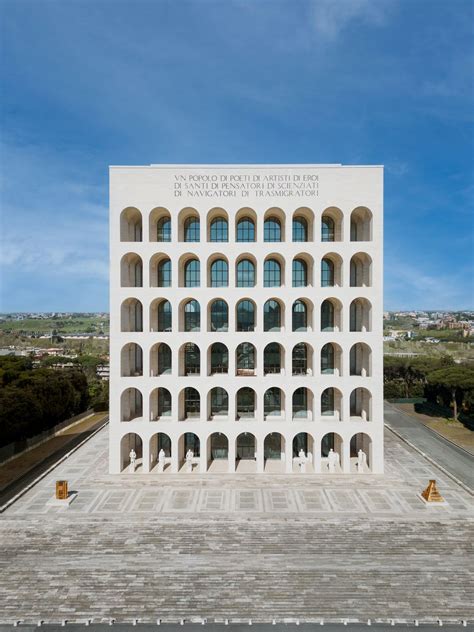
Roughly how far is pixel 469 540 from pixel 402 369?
2283 inches

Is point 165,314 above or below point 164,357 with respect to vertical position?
above

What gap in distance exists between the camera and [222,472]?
107ft

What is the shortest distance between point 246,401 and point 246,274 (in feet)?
39.9

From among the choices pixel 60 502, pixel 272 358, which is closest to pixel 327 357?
pixel 272 358

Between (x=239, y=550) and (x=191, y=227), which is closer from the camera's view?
(x=239, y=550)

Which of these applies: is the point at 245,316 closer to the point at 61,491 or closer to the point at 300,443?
the point at 300,443

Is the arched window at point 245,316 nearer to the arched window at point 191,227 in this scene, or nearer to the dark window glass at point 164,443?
the arched window at point 191,227

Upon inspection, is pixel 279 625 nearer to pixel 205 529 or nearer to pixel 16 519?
pixel 205 529

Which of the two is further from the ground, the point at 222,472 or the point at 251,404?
the point at 251,404

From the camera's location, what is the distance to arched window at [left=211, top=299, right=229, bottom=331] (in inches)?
1394

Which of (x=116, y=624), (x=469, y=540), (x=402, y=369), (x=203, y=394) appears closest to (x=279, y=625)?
(x=116, y=624)

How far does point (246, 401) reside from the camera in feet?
117

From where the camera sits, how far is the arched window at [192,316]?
3566 cm

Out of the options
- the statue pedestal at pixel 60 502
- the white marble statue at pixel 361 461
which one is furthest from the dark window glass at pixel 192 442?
the white marble statue at pixel 361 461
